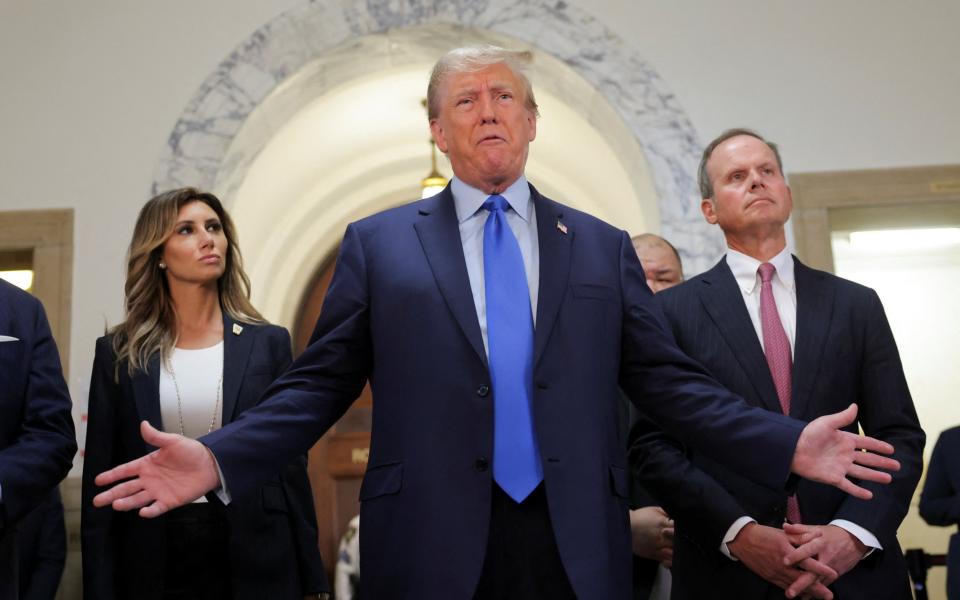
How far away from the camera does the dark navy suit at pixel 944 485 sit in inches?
198

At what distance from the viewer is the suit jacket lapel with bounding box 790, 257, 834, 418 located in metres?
2.76

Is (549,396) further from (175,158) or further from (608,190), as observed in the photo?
(608,190)

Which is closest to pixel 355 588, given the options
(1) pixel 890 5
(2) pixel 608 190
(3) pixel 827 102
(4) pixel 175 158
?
(4) pixel 175 158

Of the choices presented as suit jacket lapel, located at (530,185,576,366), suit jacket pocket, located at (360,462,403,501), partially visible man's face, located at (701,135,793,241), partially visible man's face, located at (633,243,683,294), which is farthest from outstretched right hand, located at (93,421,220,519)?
partially visible man's face, located at (633,243,683,294)

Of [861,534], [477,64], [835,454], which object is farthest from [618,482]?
[477,64]

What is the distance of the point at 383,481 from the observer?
2.24 m

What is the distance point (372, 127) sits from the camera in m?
8.03

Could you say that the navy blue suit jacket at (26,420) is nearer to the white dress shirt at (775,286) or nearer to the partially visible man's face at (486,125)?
the partially visible man's face at (486,125)

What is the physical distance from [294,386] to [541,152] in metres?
6.13

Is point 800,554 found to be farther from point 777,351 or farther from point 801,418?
point 777,351

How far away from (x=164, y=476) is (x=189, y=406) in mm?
1243

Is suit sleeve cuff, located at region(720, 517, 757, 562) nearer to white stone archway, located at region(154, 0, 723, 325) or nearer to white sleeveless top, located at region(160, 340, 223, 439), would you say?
white sleeveless top, located at region(160, 340, 223, 439)

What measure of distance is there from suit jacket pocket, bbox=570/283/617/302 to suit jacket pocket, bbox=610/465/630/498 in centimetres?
36

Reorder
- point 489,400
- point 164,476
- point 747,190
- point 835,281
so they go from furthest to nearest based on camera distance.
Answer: point 747,190, point 835,281, point 489,400, point 164,476
